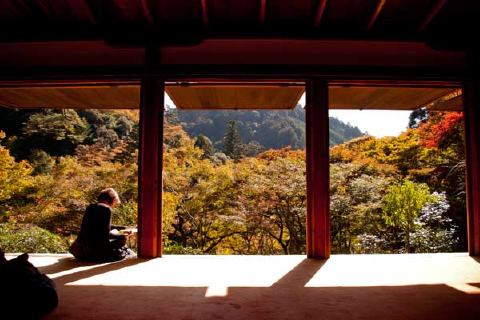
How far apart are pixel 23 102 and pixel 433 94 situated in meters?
6.21

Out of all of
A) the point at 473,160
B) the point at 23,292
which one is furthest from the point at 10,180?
the point at 473,160

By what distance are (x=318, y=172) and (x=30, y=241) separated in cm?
717

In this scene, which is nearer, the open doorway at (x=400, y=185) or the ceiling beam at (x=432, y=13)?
the ceiling beam at (x=432, y=13)

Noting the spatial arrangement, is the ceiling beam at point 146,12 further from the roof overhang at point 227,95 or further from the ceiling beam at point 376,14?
the ceiling beam at point 376,14

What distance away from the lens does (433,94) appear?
15.4 feet

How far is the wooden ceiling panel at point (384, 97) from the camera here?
450cm

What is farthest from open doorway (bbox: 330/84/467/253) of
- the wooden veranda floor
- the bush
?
the bush

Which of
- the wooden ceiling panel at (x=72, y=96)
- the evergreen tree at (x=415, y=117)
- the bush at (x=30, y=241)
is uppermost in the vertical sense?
the evergreen tree at (x=415, y=117)

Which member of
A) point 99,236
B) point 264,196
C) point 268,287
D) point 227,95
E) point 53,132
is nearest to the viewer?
point 268,287

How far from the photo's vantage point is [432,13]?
368cm

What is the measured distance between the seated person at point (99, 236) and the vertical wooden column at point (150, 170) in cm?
31

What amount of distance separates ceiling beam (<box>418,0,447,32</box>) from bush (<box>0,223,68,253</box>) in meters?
8.54

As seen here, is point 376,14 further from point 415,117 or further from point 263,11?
point 415,117

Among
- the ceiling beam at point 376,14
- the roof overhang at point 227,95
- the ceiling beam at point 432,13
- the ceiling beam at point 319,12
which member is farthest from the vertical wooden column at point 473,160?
the ceiling beam at point 319,12
